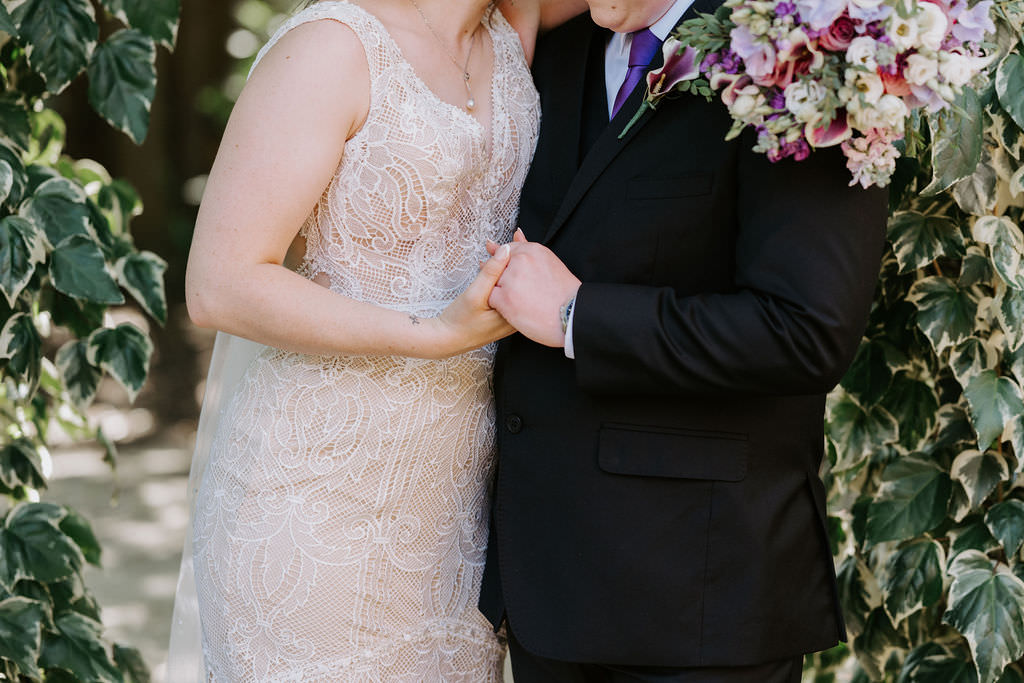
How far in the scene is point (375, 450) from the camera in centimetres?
190

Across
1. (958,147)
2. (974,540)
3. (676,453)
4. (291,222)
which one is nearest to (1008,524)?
(974,540)

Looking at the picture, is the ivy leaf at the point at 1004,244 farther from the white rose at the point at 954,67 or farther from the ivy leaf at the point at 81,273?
the ivy leaf at the point at 81,273

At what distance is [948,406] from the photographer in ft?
7.70

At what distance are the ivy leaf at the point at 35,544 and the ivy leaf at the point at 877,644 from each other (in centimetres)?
181

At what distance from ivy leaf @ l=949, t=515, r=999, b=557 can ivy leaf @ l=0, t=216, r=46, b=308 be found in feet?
6.33

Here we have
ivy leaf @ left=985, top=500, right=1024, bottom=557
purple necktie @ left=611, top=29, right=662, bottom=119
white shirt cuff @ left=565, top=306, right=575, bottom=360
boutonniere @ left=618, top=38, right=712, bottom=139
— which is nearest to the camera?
boutonniere @ left=618, top=38, right=712, bottom=139

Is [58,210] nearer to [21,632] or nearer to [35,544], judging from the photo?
[35,544]

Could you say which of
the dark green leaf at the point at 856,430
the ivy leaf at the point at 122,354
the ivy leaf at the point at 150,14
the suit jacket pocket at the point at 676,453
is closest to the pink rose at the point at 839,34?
the suit jacket pocket at the point at 676,453

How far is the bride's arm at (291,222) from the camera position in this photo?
5.65 feet

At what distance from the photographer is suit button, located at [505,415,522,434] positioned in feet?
6.08

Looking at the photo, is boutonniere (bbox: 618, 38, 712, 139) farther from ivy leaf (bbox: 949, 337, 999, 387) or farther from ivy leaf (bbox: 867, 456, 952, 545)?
ivy leaf (bbox: 867, 456, 952, 545)

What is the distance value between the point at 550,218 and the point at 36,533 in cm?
137

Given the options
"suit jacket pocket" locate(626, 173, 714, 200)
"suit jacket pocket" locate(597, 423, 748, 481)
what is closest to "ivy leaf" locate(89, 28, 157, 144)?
"suit jacket pocket" locate(626, 173, 714, 200)

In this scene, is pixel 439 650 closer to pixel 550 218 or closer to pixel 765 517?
pixel 765 517
